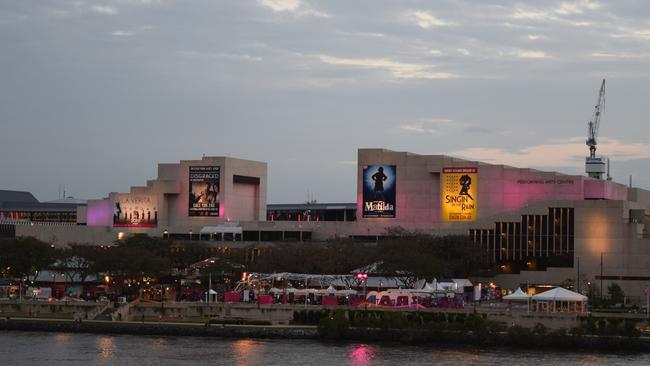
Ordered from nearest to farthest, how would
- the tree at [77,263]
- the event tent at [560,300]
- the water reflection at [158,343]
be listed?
the water reflection at [158,343] → the event tent at [560,300] → the tree at [77,263]

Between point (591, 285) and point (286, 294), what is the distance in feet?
A: 138

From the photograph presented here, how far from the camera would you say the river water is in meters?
103

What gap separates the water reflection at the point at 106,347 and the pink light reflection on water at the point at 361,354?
64.2ft

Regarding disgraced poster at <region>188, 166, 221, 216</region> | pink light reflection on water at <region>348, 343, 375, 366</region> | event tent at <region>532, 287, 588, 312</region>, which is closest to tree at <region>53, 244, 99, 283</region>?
disgraced poster at <region>188, 166, 221, 216</region>

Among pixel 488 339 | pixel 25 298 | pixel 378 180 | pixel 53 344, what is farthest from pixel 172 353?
pixel 378 180

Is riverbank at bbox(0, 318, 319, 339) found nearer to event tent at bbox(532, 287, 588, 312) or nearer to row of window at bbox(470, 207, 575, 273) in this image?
event tent at bbox(532, 287, 588, 312)

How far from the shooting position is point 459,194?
176 metres

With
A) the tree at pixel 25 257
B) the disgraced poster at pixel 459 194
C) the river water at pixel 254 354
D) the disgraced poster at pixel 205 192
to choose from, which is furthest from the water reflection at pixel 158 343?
the disgraced poster at pixel 205 192

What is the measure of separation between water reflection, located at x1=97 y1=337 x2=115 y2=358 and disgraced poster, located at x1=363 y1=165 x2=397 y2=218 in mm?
67033

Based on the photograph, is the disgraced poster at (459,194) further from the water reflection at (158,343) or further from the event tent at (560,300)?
the water reflection at (158,343)

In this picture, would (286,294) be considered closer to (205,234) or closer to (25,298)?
(25,298)

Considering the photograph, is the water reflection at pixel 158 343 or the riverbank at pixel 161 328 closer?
the water reflection at pixel 158 343

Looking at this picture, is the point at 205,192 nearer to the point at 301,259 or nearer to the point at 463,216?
the point at 301,259

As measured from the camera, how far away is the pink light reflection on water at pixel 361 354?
102938 mm
